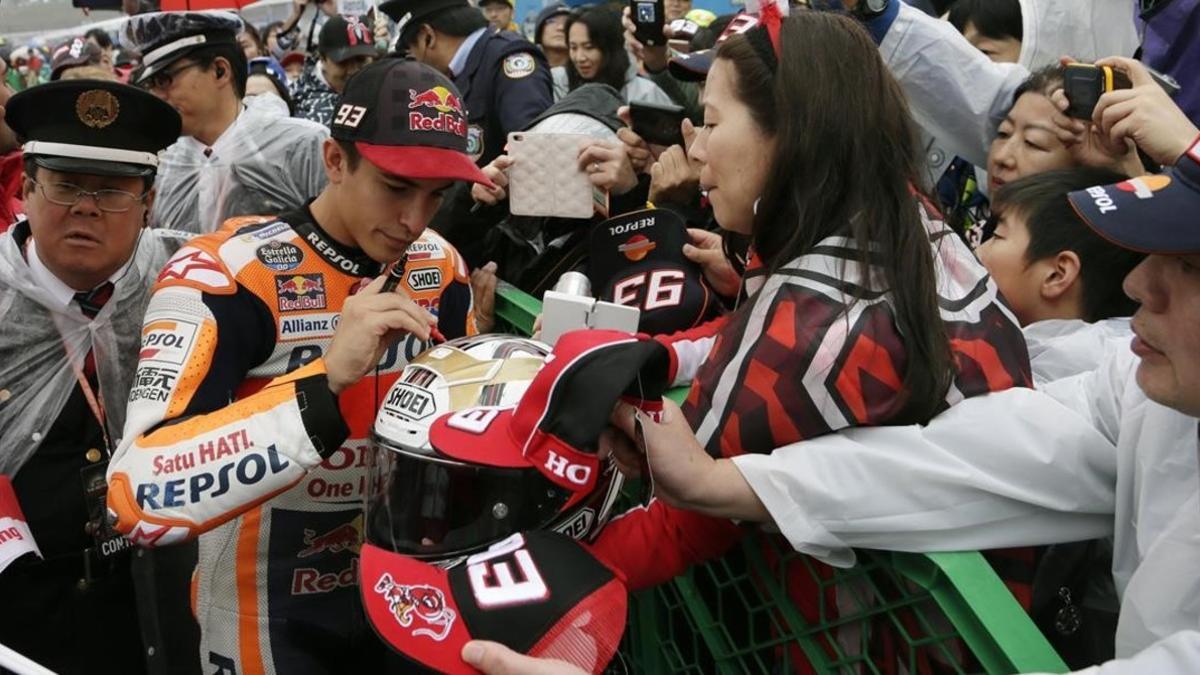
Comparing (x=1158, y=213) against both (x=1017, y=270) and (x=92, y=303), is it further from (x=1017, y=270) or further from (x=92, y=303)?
(x=92, y=303)

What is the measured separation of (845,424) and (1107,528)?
1.63 feet

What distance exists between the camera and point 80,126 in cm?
254

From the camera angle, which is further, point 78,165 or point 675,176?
point 675,176

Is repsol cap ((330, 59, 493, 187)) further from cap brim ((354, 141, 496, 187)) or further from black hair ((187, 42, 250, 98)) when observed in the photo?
black hair ((187, 42, 250, 98))

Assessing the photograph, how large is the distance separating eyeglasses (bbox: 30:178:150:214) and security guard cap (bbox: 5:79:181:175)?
42 mm

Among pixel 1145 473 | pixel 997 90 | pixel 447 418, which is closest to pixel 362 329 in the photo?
pixel 447 418

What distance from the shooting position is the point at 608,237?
2986mm

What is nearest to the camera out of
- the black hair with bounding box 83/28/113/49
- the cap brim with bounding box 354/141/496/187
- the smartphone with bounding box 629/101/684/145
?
the cap brim with bounding box 354/141/496/187

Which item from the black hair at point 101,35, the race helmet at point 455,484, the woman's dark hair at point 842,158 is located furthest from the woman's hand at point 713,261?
the black hair at point 101,35

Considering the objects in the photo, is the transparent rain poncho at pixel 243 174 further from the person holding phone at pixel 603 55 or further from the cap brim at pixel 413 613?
the cap brim at pixel 413 613

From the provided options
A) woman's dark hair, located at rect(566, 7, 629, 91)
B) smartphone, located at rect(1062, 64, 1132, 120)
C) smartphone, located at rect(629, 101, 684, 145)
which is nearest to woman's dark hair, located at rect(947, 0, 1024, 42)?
smartphone, located at rect(1062, 64, 1132, 120)

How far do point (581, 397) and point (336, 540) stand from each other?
3.37ft

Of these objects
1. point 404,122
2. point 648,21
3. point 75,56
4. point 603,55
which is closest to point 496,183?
point 404,122

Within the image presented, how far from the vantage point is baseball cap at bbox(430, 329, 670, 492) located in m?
1.57
